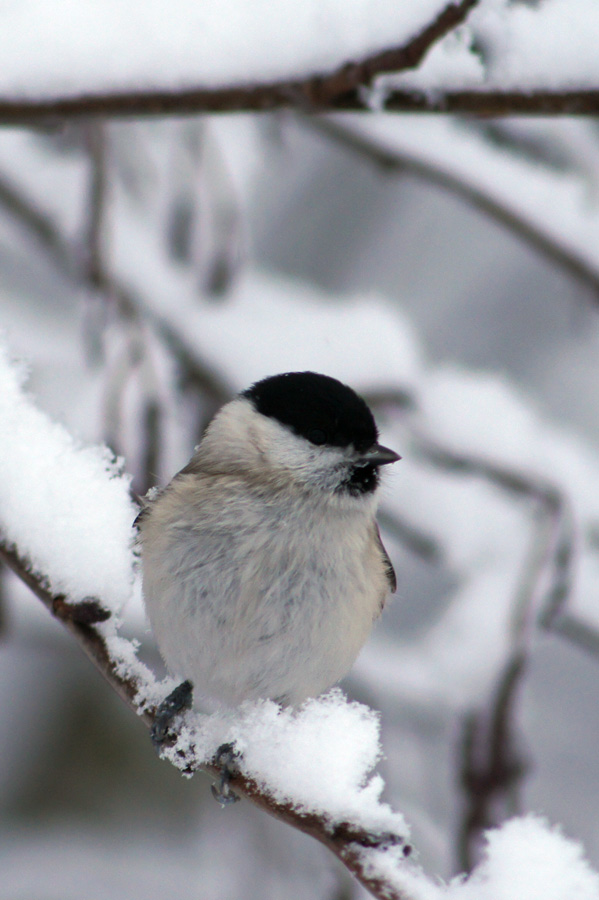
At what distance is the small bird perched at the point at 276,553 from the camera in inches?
46.9

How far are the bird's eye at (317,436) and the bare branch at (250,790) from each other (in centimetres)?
47

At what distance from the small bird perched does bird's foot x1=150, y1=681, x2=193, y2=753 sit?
2cm

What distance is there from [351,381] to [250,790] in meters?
1.24

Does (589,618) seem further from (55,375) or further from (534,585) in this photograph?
(55,375)

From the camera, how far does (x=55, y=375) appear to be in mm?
2078

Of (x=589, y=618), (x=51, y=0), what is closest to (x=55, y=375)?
(x=51, y=0)

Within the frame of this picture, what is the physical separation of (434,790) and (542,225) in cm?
126

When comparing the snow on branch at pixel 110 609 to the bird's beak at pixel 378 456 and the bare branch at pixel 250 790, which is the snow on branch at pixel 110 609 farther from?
the bird's beak at pixel 378 456

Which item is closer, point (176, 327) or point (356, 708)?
point (356, 708)

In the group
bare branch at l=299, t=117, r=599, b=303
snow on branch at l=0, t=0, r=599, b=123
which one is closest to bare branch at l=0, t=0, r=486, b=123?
snow on branch at l=0, t=0, r=599, b=123

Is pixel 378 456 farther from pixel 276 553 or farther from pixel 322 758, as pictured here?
pixel 322 758

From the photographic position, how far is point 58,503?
904mm

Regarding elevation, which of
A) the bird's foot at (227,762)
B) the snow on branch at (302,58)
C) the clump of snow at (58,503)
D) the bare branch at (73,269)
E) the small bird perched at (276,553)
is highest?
the bare branch at (73,269)

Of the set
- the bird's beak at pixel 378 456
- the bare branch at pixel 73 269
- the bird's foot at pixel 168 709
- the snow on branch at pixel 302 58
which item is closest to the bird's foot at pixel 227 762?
the bird's foot at pixel 168 709
